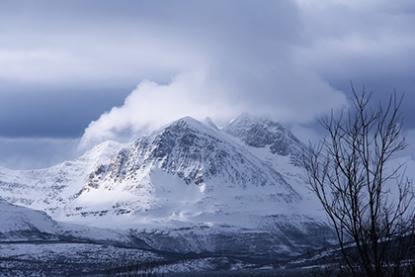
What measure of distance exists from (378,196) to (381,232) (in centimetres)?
151

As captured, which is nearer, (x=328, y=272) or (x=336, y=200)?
(x=336, y=200)

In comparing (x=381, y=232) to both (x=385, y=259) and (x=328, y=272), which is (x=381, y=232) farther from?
(x=328, y=272)

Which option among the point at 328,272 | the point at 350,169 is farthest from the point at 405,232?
the point at 328,272

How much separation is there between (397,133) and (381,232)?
3.28 metres

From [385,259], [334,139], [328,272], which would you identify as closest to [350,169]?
[334,139]

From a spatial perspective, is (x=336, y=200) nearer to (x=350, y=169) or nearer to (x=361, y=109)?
(x=350, y=169)

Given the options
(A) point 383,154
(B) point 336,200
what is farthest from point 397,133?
(B) point 336,200

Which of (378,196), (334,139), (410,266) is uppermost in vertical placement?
(334,139)

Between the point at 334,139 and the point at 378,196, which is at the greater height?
the point at 334,139

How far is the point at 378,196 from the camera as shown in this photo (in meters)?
27.8

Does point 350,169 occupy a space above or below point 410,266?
above

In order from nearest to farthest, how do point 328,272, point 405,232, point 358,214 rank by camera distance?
point 358,214 → point 405,232 → point 328,272

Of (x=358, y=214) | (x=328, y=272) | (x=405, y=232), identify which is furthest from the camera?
(x=328, y=272)

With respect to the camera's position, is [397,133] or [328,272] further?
[328,272]
